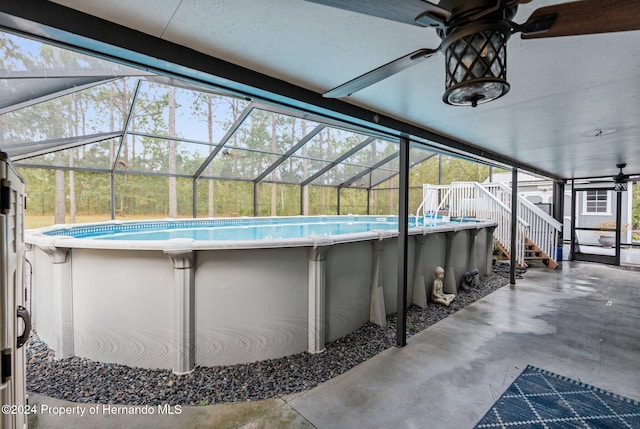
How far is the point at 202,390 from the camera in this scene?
2.67 m

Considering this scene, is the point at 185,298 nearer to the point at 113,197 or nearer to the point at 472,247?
the point at 113,197

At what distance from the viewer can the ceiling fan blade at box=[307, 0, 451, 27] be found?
102 cm

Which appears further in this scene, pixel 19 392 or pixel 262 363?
pixel 262 363

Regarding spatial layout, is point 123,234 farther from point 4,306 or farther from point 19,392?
point 4,306

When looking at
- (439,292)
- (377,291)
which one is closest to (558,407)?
(377,291)

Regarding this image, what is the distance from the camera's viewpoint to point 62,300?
10.2 feet

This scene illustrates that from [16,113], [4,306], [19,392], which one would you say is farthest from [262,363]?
[16,113]

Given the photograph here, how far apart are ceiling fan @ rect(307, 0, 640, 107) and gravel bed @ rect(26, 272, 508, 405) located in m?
2.79

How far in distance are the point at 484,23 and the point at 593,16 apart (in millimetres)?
428

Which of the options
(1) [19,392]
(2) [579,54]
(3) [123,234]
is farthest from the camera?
(3) [123,234]

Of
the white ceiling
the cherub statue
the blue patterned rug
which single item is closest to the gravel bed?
the blue patterned rug

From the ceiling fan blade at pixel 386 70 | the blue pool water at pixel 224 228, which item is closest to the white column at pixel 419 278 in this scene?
the blue pool water at pixel 224 228

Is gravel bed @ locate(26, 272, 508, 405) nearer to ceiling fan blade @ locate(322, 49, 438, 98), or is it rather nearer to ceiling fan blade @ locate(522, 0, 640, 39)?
ceiling fan blade @ locate(322, 49, 438, 98)

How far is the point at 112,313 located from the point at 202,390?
1.28 metres
